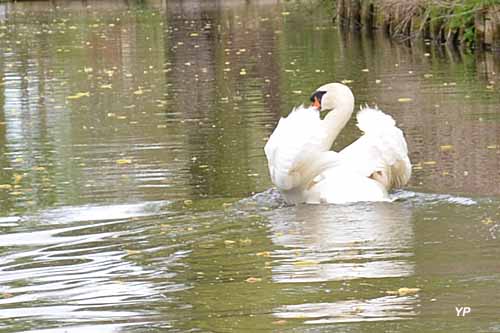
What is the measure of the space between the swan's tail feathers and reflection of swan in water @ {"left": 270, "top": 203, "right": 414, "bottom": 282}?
760mm

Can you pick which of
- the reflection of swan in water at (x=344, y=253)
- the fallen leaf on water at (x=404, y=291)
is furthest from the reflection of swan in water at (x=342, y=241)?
the fallen leaf on water at (x=404, y=291)

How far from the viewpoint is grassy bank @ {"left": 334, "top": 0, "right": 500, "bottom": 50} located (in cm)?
3002

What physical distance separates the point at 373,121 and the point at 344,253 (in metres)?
2.96

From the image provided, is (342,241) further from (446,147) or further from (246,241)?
Result: (446,147)

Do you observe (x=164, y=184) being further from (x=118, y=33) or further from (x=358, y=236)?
(x=118, y=33)

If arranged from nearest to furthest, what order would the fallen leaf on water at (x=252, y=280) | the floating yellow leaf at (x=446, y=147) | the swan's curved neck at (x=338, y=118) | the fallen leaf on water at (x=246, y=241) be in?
the fallen leaf on water at (x=252, y=280) → the fallen leaf on water at (x=246, y=241) → the swan's curved neck at (x=338, y=118) → the floating yellow leaf at (x=446, y=147)

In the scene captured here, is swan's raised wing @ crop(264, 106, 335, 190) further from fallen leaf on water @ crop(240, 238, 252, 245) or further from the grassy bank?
the grassy bank

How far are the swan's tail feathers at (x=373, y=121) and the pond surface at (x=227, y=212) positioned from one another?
0.64m

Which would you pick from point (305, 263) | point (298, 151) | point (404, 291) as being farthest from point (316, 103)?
point (404, 291)

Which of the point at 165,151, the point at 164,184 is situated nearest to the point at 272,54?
the point at 165,151

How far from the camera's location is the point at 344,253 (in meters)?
9.40

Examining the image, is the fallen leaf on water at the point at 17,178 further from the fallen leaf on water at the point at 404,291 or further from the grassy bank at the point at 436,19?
the grassy bank at the point at 436,19

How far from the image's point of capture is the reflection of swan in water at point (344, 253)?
299 inches

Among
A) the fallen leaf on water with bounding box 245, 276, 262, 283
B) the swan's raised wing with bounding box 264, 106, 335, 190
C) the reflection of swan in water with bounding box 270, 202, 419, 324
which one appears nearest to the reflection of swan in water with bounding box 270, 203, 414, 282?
the reflection of swan in water with bounding box 270, 202, 419, 324
